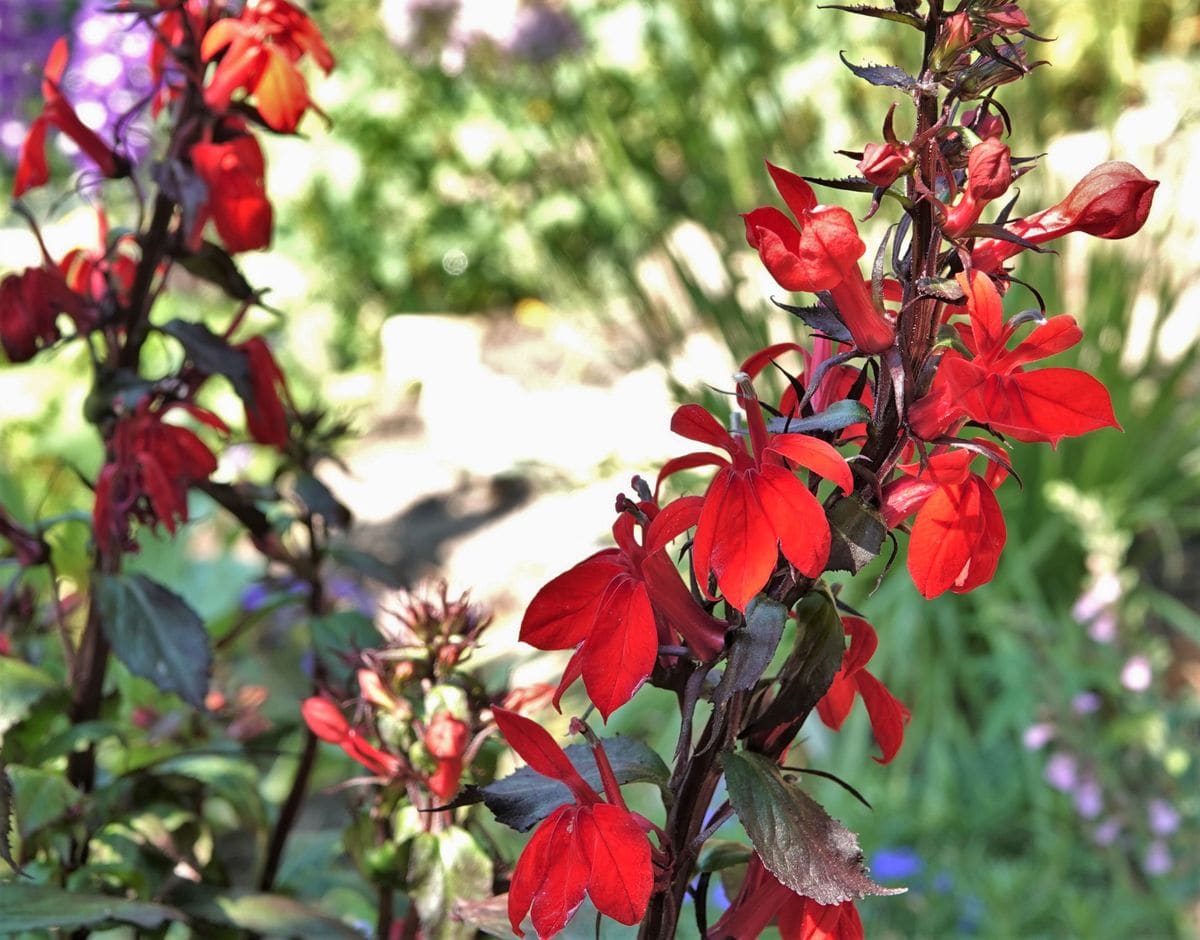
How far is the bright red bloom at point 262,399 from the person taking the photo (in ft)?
2.56

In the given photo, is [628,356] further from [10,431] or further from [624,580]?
[624,580]

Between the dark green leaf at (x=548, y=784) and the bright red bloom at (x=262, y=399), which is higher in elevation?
the bright red bloom at (x=262, y=399)

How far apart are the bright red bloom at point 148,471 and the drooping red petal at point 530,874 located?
37cm

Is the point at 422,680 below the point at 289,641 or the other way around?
below

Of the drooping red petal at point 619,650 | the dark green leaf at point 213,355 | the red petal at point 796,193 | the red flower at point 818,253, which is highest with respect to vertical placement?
the dark green leaf at point 213,355

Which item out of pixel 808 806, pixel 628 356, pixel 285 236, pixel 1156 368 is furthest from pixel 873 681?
pixel 285 236

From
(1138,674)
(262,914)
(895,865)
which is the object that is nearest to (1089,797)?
(1138,674)

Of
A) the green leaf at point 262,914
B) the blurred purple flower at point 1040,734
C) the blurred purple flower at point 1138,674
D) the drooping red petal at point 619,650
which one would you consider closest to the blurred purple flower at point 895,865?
the blurred purple flower at point 1040,734

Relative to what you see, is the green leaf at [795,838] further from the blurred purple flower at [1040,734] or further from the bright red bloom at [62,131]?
the blurred purple flower at [1040,734]

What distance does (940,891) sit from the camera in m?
1.58

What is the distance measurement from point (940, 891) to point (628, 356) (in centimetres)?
131

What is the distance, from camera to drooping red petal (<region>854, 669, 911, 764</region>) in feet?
1.63

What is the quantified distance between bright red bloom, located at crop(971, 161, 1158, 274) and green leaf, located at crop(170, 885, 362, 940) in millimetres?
480

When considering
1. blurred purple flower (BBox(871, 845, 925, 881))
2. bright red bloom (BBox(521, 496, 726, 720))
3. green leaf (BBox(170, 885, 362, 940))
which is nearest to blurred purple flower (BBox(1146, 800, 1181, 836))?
blurred purple flower (BBox(871, 845, 925, 881))
